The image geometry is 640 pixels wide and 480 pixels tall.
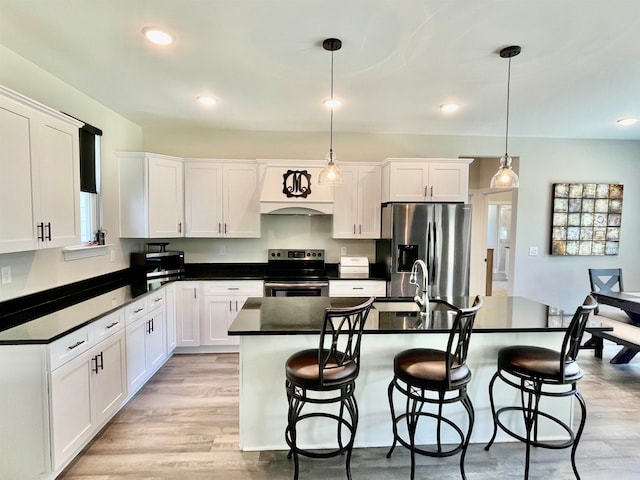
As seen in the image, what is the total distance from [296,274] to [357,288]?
83cm

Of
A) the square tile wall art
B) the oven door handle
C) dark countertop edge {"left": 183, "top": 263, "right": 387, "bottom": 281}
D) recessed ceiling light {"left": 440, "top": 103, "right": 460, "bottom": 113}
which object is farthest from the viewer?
the square tile wall art

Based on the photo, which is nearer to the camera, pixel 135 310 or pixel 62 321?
pixel 62 321

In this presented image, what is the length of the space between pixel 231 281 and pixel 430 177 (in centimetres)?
267

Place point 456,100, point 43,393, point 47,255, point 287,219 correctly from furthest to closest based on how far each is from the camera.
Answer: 1. point 287,219
2. point 456,100
3. point 47,255
4. point 43,393

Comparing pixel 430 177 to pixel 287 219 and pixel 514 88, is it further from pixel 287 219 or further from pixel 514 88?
pixel 287 219

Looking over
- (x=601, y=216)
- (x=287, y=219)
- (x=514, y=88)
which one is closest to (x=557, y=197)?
(x=601, y=216)

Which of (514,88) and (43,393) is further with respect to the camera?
(514,88)

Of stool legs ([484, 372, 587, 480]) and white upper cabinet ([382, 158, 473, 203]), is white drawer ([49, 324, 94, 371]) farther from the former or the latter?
white upper cabinet ([382, 158, 473, 203])

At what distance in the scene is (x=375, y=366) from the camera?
2252 mm

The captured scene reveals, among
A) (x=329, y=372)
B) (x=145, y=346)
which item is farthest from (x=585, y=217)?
(x=145, y=346)

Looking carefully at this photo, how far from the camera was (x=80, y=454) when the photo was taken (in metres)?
2.20

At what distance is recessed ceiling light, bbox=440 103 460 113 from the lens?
330 cm

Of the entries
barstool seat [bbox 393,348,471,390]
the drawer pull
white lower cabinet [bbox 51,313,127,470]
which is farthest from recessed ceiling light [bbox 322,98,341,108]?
the drawer pull

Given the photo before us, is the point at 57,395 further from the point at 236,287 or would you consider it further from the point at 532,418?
the point at 532,418
